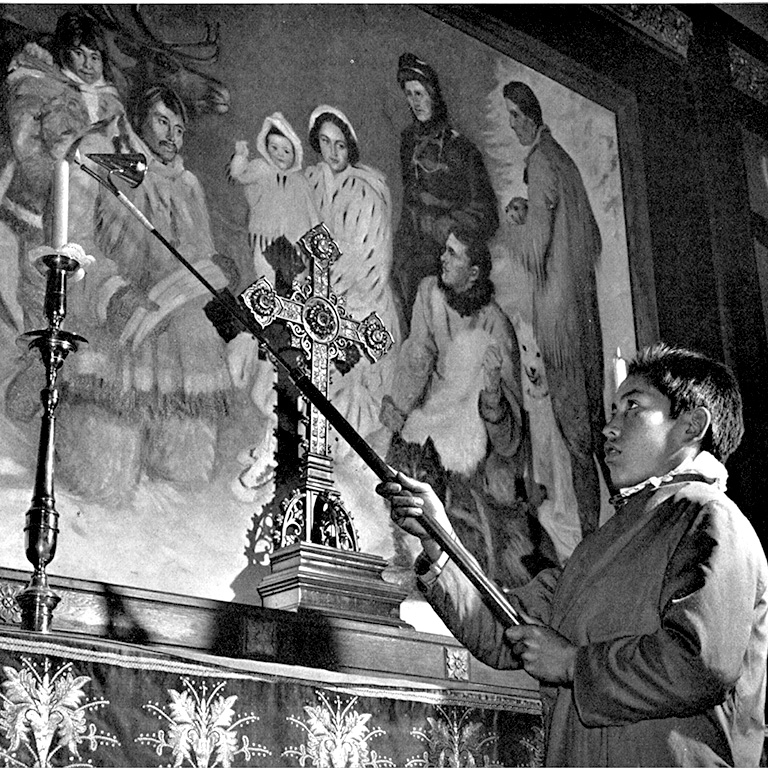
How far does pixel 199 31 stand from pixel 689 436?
7.94ft

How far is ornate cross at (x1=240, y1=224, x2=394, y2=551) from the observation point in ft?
12.7

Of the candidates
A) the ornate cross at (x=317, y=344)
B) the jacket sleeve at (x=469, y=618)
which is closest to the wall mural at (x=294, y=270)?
the ornate cross at (x=317, y=344)

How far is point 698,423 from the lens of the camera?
10.3 feet

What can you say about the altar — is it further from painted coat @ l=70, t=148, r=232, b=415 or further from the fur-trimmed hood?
the fur-trimmed hood

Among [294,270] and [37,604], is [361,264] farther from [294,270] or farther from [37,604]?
[37,604]

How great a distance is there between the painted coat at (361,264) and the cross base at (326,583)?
0.70 meters

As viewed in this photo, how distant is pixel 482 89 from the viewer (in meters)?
5.40

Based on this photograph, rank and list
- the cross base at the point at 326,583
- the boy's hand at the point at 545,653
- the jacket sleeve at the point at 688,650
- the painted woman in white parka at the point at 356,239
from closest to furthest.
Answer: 1. the jacket sleeve at the point at 688,650
2. the boy's hand at the point at 545,653
3. the cross base at the point at 326,583
4. the painted woman in white parka at the point at 356,239

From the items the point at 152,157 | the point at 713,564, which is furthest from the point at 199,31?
the point at 713,564

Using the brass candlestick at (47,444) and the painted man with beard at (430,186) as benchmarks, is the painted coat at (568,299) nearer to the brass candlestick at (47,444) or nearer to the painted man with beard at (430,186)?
the painted man with beard at (430,186)

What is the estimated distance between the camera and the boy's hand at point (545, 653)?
2701mm

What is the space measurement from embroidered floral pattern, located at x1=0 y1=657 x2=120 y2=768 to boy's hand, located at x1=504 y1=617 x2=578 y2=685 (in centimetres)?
92

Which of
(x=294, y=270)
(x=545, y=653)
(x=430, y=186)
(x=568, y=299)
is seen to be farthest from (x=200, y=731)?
(x=568, y=299)

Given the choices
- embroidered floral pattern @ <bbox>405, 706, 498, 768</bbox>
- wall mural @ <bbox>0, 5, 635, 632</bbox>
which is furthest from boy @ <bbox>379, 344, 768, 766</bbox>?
wall mural @ <bbox>0, 5, 635, 632</bbox>
